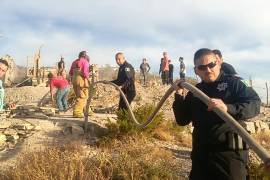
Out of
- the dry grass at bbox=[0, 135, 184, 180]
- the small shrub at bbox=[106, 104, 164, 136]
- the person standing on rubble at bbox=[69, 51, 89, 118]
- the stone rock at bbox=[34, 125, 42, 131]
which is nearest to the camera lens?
the dry grass at bbox=[0, 135, 184, 180]

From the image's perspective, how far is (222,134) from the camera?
3.86 meters

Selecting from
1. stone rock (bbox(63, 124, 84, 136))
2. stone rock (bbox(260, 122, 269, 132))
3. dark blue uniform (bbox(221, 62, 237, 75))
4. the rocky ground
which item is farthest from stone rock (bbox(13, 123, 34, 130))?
stone rock (bbox(260, 122, 269, 132))

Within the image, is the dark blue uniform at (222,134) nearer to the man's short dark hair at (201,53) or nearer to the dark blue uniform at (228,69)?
the man's short dark hair at (201,53)

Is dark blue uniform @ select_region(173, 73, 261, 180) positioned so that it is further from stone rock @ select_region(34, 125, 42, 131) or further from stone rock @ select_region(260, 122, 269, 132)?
stone rock @ select_region(260, 122, 269, 132)

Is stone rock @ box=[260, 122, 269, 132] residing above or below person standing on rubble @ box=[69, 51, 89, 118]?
below

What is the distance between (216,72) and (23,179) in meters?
3.63

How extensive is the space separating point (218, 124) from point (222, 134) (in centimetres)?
9

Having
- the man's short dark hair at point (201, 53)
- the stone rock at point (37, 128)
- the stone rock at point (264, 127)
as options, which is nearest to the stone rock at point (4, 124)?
the stone rock at point (37, 128)

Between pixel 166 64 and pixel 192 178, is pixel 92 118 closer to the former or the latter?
pixel 192 178

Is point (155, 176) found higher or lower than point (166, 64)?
lower

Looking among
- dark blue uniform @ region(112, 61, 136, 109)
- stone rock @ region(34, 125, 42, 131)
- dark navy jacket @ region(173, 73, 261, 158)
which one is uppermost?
dark blue uniform @ region(112, 61, 136, 109)

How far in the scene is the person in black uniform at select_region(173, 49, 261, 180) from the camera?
12.6 ft

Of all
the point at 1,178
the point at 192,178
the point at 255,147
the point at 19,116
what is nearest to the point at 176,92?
the point at 192,178

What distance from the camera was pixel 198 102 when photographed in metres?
4.12
